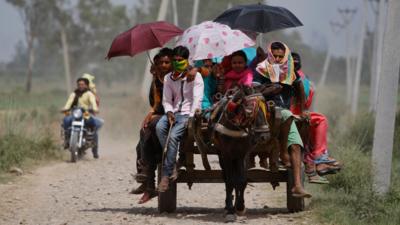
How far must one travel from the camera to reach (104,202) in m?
12.5

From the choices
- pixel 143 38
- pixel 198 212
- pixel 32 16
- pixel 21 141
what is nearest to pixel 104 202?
pixel 198 212

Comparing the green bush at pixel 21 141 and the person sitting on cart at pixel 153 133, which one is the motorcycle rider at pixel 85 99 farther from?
the person sitting on cart at pixel 153 133

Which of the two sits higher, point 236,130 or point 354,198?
point 236,130

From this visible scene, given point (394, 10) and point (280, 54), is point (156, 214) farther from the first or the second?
point (394, 10)

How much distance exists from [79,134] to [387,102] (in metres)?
9.29

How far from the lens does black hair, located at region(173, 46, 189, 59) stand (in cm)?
1040

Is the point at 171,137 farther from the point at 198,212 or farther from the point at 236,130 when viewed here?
the point at 198,212

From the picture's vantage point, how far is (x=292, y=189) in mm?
10250

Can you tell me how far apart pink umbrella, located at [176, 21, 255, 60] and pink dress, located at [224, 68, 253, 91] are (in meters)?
0.28

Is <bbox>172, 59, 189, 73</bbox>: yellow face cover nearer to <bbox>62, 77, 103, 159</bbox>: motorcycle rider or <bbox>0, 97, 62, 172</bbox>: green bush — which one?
<bbox>0, 97, 62, 172</bbox>: green bush

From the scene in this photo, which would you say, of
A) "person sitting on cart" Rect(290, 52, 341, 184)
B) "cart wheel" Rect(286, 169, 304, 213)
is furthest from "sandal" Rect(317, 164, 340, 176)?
"cart wheel" Rect(286, 169, 304, 213)

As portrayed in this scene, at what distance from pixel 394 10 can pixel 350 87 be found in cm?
5283

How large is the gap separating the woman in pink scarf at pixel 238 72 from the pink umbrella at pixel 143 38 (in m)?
1.08

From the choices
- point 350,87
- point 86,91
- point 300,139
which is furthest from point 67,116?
point 350,87
